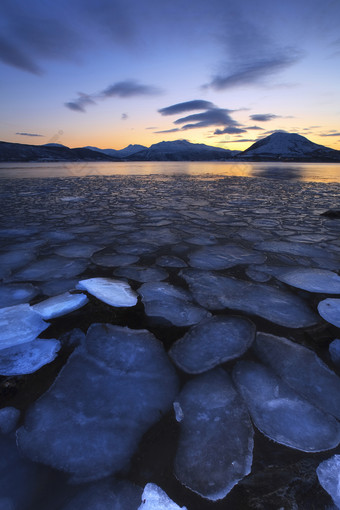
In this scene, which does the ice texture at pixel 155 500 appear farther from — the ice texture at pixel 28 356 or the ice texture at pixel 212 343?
the ice texture at pixel 28 356

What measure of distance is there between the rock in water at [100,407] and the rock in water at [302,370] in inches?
20.5

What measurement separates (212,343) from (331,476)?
0.68 metres

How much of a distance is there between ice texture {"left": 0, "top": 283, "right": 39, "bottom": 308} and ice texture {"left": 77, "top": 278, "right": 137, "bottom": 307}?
1.20 ft

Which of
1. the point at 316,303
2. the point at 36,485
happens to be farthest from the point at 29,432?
the point at 316,303

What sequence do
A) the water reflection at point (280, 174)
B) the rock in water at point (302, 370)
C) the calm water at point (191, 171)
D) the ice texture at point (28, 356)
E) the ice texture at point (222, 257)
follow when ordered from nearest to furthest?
the rock in water at point (302, 370), the ice texture at point (28, 356), the ice texture at point (222, 257), the water reflection at point (280, 174), the calm water at point (191, 171)

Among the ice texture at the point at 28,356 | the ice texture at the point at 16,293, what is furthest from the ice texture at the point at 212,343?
the ice texture at the point at 16,293

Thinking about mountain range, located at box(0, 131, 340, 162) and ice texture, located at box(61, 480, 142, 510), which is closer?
ice texture, located at box(61, 480, 142, 510)

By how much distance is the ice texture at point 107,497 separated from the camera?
2.40 feet

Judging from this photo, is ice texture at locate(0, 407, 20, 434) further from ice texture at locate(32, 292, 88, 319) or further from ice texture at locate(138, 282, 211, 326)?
ice texture at locate(138, 282, 211, 326)

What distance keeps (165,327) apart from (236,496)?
0.85 metres

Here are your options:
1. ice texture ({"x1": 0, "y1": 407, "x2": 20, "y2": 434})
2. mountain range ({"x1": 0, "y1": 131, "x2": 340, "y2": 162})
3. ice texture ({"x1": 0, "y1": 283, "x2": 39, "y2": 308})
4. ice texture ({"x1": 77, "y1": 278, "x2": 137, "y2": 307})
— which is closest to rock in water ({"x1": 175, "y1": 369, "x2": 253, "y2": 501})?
ice texture ({"x1": 0, "y1": 407, "x2": 20, "y2": 434})

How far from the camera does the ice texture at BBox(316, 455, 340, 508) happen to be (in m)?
0.76

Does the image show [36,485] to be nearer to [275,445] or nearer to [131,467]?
[131,467]

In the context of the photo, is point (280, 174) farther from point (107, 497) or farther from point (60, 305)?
point (107, 497)
